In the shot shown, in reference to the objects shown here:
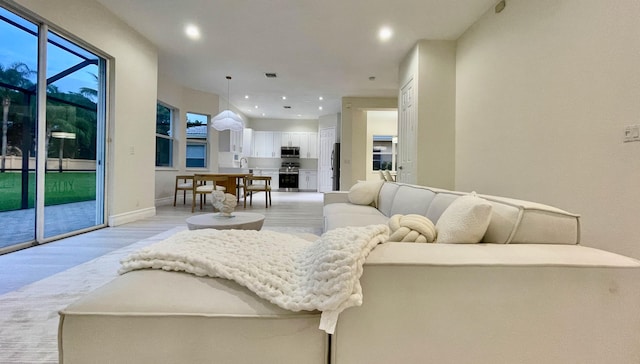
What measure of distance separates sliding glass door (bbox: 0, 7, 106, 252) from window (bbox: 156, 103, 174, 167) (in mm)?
2752

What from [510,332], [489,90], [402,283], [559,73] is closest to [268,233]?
[402,283]

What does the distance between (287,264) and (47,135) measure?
3704mm

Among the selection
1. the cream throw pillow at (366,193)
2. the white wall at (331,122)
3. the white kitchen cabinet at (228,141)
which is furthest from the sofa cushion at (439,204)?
Answer: the white wall at (331,122)

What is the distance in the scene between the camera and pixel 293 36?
4309 mm

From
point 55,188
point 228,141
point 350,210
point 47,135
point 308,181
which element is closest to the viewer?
point 350,210

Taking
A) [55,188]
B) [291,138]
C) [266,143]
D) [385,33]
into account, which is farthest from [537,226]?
[266,143]

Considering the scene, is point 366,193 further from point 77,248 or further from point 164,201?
point 164,201

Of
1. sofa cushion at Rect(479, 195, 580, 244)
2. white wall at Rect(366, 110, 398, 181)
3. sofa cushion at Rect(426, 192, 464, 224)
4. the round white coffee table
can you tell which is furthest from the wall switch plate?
white wall at Rect(366, 110, 398, 181)

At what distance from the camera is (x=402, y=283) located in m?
0.83

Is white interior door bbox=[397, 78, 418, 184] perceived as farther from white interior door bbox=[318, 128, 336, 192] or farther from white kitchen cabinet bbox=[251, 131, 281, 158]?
white kitchen cabinet bbox=[251, 131, 281, 158]

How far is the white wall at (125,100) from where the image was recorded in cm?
343

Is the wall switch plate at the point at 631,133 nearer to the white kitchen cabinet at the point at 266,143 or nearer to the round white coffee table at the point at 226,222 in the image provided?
the round white coffee table at the point at 226,222

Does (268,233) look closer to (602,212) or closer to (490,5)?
(602,212)

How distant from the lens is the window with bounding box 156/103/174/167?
6586 mm
